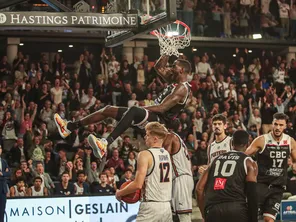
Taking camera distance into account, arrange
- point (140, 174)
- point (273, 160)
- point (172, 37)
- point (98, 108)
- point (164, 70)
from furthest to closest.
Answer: point (98, 108), point (172, 37), point (164, 70), point (273, 160), point (140, 174)

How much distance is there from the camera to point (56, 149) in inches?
758

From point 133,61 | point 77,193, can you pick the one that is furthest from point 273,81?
point 77,193

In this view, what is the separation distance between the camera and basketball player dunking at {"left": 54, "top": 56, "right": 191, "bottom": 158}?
381 inches

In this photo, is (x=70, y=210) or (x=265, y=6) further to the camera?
(x=265, y=6)

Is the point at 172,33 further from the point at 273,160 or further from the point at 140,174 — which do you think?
the point at 140,174

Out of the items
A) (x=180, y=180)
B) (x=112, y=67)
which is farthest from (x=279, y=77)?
(x=180, y=180)

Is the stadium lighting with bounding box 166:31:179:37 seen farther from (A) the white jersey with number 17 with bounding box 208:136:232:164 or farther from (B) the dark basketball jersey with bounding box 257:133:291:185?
(B) the dark basketball jersey with bounding box 257:133:291:185

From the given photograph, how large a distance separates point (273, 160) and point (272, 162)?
1.4 inches

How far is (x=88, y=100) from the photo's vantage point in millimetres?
20969

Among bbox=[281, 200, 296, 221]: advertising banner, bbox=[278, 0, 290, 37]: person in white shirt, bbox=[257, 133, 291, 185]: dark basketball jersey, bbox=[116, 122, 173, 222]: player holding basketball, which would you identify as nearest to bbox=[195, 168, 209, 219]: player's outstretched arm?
bbox=[116, 122, 173, 222]: player holding basketball

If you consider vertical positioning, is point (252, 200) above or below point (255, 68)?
below

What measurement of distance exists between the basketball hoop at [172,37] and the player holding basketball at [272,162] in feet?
7.52

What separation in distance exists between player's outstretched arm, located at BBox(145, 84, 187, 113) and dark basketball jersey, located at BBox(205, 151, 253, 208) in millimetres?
1976

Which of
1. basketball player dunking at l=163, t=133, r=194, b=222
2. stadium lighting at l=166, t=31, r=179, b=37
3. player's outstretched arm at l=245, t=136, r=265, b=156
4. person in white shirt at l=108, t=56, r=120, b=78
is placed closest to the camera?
basketball player dunking at l=163, t=133, r=194, b=222
